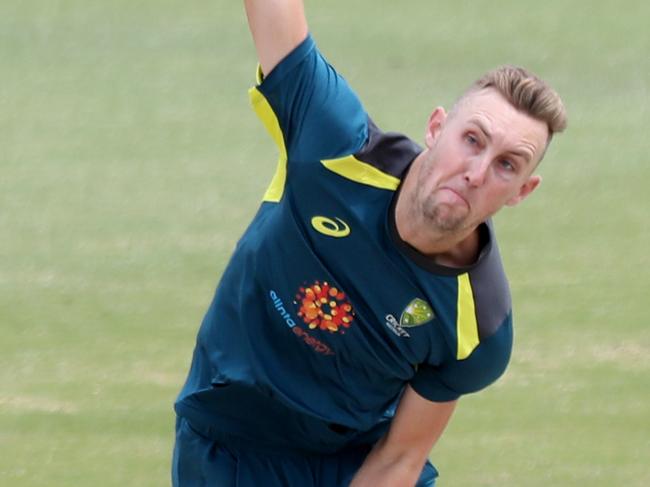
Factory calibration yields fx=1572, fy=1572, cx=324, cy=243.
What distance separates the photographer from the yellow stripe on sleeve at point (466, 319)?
3.88m

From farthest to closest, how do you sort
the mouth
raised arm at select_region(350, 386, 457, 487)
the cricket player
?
raised arm at select_region(350, 386, 457, 487)
the cricket player
the mouth

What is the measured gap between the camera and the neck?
3805mm

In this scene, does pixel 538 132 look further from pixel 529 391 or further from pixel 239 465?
pixel 529 391

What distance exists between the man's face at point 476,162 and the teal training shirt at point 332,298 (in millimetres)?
143

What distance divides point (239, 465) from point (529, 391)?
8.30 feet

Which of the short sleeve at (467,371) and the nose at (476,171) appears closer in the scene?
the nose at (476,171)

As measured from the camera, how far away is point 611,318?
7137 mm

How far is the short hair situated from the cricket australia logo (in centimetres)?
54

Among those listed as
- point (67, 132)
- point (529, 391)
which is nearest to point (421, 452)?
point (529, 391)

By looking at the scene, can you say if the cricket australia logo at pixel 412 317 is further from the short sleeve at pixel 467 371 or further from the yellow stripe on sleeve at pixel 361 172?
the yellow stripe on sleeve at pixel 361 172

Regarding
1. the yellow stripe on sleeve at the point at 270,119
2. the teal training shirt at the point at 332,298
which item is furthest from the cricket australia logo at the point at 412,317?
the yellow stripe on sleeve at the point at 270,119

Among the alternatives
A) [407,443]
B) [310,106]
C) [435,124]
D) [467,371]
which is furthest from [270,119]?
[407,443]

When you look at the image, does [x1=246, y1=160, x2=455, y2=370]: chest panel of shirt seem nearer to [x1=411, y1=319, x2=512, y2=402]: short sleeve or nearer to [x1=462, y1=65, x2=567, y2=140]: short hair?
[x1=411, y1=319, x2=512, y2=402]: short sleeve

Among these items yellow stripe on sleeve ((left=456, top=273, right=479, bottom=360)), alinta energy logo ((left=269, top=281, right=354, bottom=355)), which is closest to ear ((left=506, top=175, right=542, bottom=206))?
yellow stripe on sleeve ((left=456, top=273, right=479, bottom=360))
